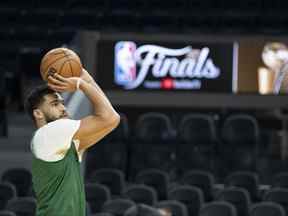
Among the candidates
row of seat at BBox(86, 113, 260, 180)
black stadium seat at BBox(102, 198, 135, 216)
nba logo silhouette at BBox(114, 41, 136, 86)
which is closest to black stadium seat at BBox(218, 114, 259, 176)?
row of seat at BBox(86, 113, 260, 180)

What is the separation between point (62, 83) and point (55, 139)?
0.30 meters

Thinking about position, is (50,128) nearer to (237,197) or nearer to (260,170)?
(237,197)

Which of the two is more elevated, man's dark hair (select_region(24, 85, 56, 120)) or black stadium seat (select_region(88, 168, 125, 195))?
man's dark hair (select_region(24, 85, 56, 120))

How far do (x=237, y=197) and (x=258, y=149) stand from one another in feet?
8.32

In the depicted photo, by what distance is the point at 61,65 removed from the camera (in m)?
4.55

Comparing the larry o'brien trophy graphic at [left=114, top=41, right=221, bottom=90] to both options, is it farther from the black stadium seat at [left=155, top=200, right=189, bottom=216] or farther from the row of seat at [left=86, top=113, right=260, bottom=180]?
the black stadium seat at [left=155, top=200, right=189, bottom=216]

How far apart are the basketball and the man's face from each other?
103 mm

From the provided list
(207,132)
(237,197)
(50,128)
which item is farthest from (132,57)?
(50,128)

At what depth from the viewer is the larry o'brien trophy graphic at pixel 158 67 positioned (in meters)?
14.0

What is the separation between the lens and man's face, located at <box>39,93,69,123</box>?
463cm

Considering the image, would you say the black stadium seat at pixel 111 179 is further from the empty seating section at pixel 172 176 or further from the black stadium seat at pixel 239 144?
the black stadium seat at pixel 239 144

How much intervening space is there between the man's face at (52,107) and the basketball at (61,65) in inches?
4.1

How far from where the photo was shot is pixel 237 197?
433 inches

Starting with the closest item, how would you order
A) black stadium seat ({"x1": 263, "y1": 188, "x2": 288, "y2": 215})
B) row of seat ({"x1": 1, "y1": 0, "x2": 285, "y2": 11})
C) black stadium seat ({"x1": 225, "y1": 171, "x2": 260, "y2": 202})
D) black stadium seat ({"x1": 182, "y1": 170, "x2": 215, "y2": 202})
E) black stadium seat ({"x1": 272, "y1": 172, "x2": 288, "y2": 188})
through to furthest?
black stadium seat ({"x1": 263, "y1": 188, "x2": 288, "y2": 215}) < black stadium seat ({"x1": 182, "y1": 170, "x2": 215, "y2": 202}) < black stadium seat ({"x1": 225, "y1": 171, "x2": 260, "y2": 202}) < black stadium seat ({"x1": 272, "y1": 172, "x2": 288, "y2": 188}) < row of seat ({"x1": 1, "y1": 0, "x2": 285, "y2": 11})
